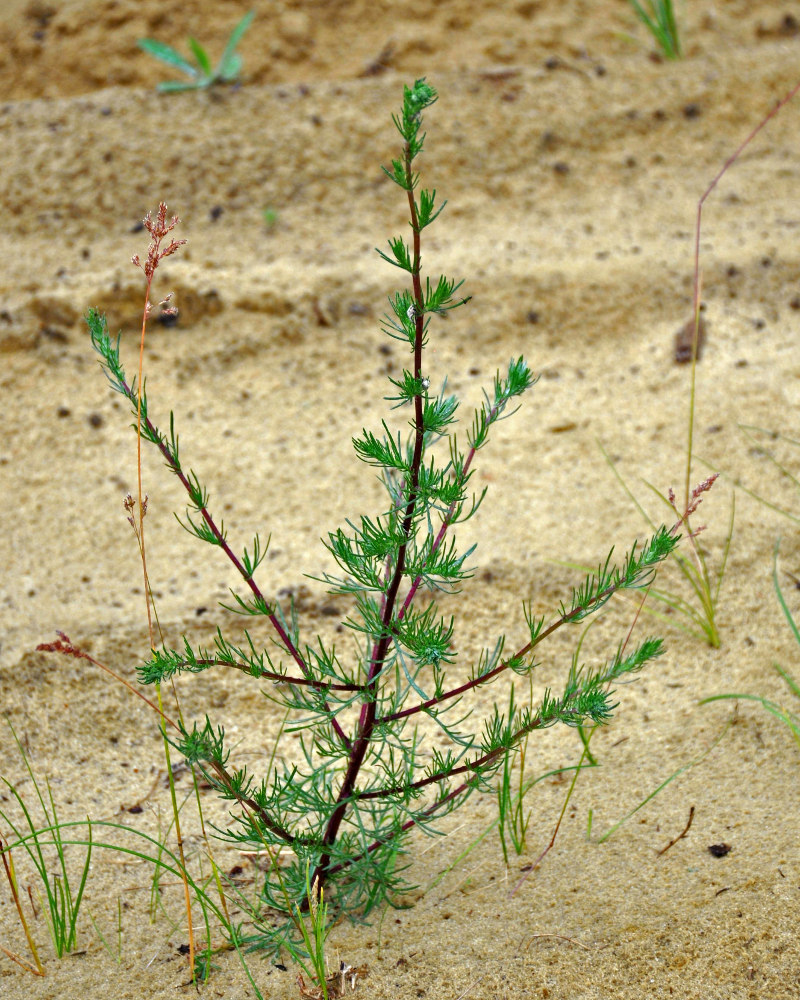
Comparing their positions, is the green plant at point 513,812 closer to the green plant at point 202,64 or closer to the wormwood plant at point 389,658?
the wormwood plant at point 389,658

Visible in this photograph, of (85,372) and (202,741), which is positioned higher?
(202,741)

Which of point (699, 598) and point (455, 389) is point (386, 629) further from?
point (455, 389)

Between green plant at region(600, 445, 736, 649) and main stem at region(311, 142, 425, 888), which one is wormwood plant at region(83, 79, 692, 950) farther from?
green plant at region(600, 445, 736, 649)

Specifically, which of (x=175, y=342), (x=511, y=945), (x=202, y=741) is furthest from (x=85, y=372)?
(x=511, y=945)

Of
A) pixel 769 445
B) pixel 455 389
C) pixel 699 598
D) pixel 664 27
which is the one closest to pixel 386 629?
pixel 699 598

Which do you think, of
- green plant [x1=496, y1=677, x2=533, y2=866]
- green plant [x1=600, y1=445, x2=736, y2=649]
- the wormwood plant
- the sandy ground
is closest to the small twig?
the sandy ground

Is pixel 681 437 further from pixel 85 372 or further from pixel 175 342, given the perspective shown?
pixel 85 372

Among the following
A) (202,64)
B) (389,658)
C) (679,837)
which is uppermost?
(202,64)
